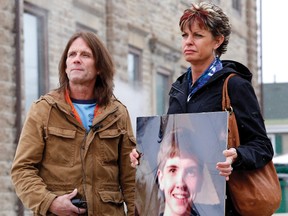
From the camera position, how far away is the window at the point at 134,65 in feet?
57.0

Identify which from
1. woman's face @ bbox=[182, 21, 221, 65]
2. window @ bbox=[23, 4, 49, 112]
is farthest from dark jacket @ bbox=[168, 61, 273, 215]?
window @ bbox=[23, 4, 49, 112]

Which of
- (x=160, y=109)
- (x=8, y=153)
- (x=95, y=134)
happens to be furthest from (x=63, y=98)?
(x=160, y=109)

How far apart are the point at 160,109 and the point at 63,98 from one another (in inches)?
527

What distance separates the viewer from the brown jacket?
208 inches

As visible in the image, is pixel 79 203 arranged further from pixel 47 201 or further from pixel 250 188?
pixel 250 188

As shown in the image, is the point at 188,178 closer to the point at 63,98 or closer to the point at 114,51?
Answer: the point at 63,98

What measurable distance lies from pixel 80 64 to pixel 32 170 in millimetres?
669

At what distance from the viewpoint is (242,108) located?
466cm

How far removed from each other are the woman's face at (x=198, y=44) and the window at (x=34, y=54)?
28.6ft

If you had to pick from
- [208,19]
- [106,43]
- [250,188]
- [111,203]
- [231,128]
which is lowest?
[111,203]

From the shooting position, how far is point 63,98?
17.9ft

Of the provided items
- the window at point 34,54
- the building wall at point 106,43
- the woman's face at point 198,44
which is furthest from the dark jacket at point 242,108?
the window at point 34,54

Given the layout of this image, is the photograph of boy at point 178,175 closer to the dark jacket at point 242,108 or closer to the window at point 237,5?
the dark jacket at point 242,108

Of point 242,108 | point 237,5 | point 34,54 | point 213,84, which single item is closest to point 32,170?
point 213,84
